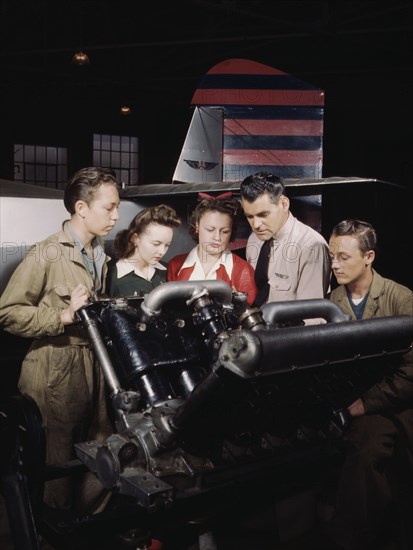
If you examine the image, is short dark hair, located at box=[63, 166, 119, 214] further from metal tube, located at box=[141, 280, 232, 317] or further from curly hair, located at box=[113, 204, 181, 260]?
metal tube, located at box=[141, 280, 232, 317]

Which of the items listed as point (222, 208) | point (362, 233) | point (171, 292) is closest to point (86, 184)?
point (222, 208)

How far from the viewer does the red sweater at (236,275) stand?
328cm

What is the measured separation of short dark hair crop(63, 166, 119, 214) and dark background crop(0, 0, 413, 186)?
752cm

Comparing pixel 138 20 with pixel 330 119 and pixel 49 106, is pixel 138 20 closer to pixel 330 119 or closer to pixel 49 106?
pixel 49 106

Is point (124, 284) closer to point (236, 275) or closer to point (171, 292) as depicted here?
point (236, 275)

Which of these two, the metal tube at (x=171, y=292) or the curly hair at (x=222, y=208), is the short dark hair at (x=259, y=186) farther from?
the metal tube at (x=171, y=292)

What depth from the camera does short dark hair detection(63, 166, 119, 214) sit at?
9.41ft

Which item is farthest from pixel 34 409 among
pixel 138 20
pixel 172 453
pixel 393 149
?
pixel 138 20

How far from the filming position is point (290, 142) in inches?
152

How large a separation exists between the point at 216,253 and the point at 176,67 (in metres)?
11.5

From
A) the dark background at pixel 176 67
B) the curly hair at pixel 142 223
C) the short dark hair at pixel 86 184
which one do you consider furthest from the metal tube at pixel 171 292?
the dark background at pixel 176 67

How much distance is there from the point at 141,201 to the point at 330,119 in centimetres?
805

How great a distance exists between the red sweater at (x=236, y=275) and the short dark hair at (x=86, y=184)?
0.65m

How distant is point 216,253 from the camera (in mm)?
3262
